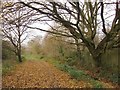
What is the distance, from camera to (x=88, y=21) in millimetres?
17141

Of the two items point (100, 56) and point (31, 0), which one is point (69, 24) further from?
point (100, 56)

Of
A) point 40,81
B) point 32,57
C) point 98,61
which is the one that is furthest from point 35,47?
point 40,81

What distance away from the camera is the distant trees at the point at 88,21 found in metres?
14.1

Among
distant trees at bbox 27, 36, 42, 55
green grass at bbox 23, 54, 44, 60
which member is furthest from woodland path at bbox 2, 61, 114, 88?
green grass at bbox 23, 54, 44, 60

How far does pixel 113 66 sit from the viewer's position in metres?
16.0

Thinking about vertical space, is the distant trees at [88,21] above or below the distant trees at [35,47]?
above

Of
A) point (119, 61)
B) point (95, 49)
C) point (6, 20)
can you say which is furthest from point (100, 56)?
point (6, 20)

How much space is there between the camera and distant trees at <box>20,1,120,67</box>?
1412 cm

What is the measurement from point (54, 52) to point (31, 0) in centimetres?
2035

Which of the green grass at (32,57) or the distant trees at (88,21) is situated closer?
the distant trees at (88,21)

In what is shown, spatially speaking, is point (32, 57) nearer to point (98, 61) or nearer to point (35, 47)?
point (35, 47)

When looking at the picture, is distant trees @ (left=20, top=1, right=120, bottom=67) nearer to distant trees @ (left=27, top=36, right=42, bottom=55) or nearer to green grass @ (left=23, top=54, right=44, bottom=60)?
distant trees @ (left=27, top=36, right=42, bottom=55)

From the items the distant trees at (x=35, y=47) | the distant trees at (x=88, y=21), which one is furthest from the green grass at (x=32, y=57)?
the distant trees at (x=88, y=21)

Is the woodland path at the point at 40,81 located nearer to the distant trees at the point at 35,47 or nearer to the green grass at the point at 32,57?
the distant trees at the point at 35,47
